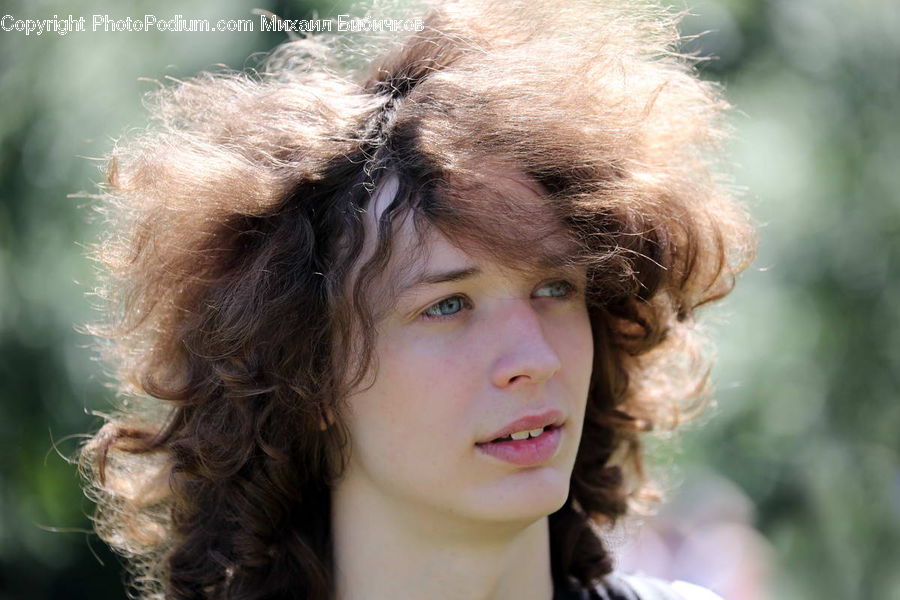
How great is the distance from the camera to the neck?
1.63 metres

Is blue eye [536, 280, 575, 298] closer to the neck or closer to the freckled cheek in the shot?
the freckled cheek

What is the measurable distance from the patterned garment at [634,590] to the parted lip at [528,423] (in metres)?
0.46

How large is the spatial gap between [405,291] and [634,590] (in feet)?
2.71

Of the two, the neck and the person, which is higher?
the person

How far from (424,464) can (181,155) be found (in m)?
0.66

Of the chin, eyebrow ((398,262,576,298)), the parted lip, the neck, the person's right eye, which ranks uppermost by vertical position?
eyebrow ((398,262,576,298))

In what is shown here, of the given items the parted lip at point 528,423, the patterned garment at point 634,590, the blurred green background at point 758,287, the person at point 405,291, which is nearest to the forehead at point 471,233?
the person at point 405,291

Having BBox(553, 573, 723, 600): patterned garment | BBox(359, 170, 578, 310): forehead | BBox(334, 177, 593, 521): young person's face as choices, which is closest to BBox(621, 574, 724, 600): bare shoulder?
BBox(553, 573, 723, 600): patterned garment

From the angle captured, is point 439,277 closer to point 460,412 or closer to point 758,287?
point 460,412

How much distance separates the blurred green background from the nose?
1.28 m

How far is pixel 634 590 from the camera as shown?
1930mm

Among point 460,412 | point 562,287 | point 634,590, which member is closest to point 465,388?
point 460,412

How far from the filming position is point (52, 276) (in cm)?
275

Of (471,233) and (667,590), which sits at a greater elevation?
(471,233)
